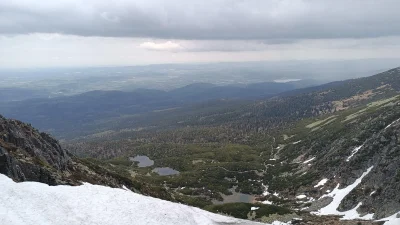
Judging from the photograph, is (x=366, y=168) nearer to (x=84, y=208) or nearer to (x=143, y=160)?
(x=84, y=208)

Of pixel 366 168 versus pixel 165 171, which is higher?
pixel 366 168

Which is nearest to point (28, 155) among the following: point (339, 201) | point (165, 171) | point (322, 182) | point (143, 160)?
point (339, 201)

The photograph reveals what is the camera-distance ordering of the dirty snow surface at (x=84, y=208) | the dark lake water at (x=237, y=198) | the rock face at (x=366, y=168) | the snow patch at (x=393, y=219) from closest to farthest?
the dirty snow surface at (x=84, y=208) → the snow patch at (x=393, y=219) → the rock face at (x=366, y=168) → the dark lake water at (x=237, y=198)

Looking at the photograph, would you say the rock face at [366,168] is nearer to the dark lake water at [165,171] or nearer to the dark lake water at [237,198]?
the dark lake water at [237,198]

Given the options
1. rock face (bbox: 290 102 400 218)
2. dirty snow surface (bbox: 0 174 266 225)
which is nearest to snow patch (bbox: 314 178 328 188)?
rock face (bbox: 290 102 400 218)

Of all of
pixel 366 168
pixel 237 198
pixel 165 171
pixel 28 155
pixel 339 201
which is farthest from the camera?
pixel 165 171

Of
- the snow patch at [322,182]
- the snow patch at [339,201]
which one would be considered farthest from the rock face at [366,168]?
the snow patch at [339,201]

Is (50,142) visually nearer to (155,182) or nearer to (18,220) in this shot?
(18,220)
